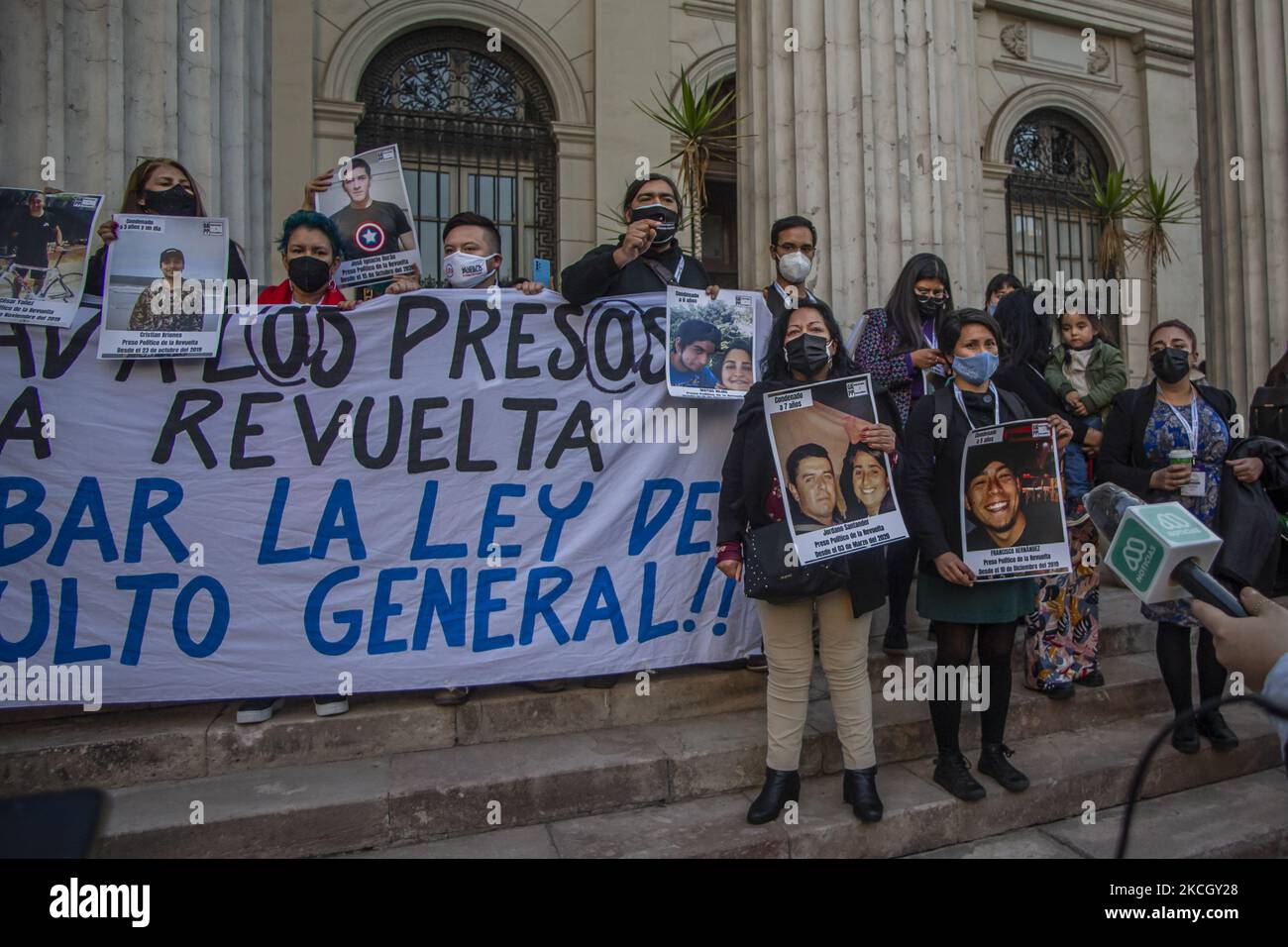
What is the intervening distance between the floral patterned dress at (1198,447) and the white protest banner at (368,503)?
2.10m

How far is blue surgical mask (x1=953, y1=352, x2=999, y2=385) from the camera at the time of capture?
334 cm

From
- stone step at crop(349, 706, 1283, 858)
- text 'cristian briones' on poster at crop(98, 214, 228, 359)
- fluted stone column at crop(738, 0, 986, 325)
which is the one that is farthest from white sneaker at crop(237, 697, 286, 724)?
fluted stone column at crop(738, 0, 986, 325)

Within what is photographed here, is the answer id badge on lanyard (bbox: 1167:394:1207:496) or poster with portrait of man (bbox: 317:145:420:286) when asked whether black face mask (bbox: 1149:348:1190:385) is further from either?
poster with portrait of man (bbox: 317:145:420:286)

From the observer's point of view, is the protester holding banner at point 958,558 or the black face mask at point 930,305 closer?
the protester holding banner at point 958,558

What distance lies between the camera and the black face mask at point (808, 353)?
3.12 metres

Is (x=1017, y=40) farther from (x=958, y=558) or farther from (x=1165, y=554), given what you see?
(x=1165, y=554)

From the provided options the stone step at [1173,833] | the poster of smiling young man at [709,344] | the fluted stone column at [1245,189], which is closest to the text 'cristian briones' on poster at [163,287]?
the poster of smiling young man at [709,344]

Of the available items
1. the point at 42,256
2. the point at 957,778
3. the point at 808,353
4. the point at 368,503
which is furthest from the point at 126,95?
the point at 957,778

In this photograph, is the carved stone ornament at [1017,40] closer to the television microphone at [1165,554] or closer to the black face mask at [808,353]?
the black face mask at [808,353]

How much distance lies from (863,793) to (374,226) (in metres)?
3.22

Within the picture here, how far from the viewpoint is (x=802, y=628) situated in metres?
3.06

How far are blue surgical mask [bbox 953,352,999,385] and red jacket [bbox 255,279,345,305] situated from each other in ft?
9.05

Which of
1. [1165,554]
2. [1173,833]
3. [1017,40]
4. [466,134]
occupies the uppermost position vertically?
[1017,40]
